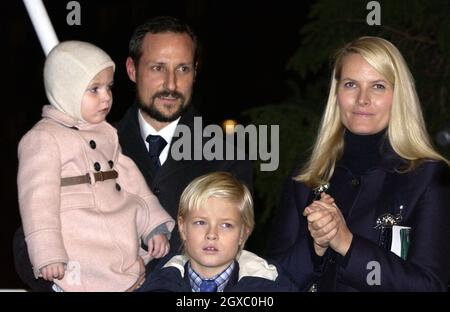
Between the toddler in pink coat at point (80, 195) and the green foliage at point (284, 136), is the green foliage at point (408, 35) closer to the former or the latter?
the green foliage at point (284, 136)

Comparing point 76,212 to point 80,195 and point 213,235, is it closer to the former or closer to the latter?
point 80,195

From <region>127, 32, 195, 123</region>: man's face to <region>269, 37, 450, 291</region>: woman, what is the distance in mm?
713

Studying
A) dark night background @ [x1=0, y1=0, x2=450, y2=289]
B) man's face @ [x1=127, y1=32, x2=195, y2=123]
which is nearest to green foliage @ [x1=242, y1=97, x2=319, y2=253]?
dark night background @ [x1=0, y1=0, x2=450, y2=289]

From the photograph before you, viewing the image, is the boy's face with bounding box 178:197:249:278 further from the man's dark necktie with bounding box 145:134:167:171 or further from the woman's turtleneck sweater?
the man's dark necktie with bounding box 145:134:167:171

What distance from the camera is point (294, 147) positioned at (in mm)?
9508

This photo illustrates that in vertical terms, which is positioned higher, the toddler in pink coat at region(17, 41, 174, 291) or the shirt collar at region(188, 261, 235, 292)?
the toddler in pink coat at region(17, 41, 174, 291)

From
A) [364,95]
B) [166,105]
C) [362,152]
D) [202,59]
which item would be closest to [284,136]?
[166,105]

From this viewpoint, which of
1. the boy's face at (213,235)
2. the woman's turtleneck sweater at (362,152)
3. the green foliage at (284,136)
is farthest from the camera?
the green foliage at (284,136)

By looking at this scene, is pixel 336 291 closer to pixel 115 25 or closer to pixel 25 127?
pixel 115 25

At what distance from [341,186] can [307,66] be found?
552 centimetres

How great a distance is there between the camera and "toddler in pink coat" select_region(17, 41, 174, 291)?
4414mm

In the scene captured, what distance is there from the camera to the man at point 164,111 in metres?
5.19

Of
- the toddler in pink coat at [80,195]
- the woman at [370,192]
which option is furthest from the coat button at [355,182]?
the toddler in pink coat at [80,195]
